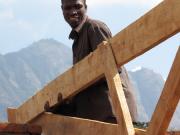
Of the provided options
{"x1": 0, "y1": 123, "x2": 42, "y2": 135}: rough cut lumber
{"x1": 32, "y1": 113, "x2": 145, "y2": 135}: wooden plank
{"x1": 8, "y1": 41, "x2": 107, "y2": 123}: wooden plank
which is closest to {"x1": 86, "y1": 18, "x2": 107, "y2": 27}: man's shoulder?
{"x1": 8, "y1": 41, "x2": 107, "y2": 123}: wooden plank

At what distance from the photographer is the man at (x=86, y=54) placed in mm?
5211

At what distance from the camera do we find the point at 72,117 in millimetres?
5355

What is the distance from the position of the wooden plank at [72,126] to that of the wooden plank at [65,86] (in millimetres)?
110

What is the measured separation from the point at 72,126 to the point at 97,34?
0.82 metres

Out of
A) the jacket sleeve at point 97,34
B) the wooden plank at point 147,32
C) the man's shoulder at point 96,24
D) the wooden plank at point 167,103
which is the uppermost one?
the man's shoulder at point 96,24

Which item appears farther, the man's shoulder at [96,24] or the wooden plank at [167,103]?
the man's shoulder at [96,24]

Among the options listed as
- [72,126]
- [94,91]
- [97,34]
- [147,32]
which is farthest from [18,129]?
[147,32]

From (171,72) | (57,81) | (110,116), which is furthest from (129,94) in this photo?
(171,72)

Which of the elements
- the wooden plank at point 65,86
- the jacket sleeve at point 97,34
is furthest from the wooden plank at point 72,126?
the jacket sleeve at point 97,34

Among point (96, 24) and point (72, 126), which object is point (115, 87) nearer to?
point (72, 126)

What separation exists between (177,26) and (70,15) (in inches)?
78.4

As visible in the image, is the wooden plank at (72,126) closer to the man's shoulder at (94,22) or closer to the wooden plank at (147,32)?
the wooden plank at (147,32)

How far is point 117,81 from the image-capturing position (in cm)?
448

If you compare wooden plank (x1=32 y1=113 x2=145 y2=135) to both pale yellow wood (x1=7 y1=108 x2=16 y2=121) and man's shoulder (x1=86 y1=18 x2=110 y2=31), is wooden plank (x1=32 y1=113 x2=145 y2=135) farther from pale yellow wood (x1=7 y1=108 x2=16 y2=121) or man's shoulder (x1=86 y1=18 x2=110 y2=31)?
man's shoulder (x1=86 y1=18 x2=110 y2=31)
